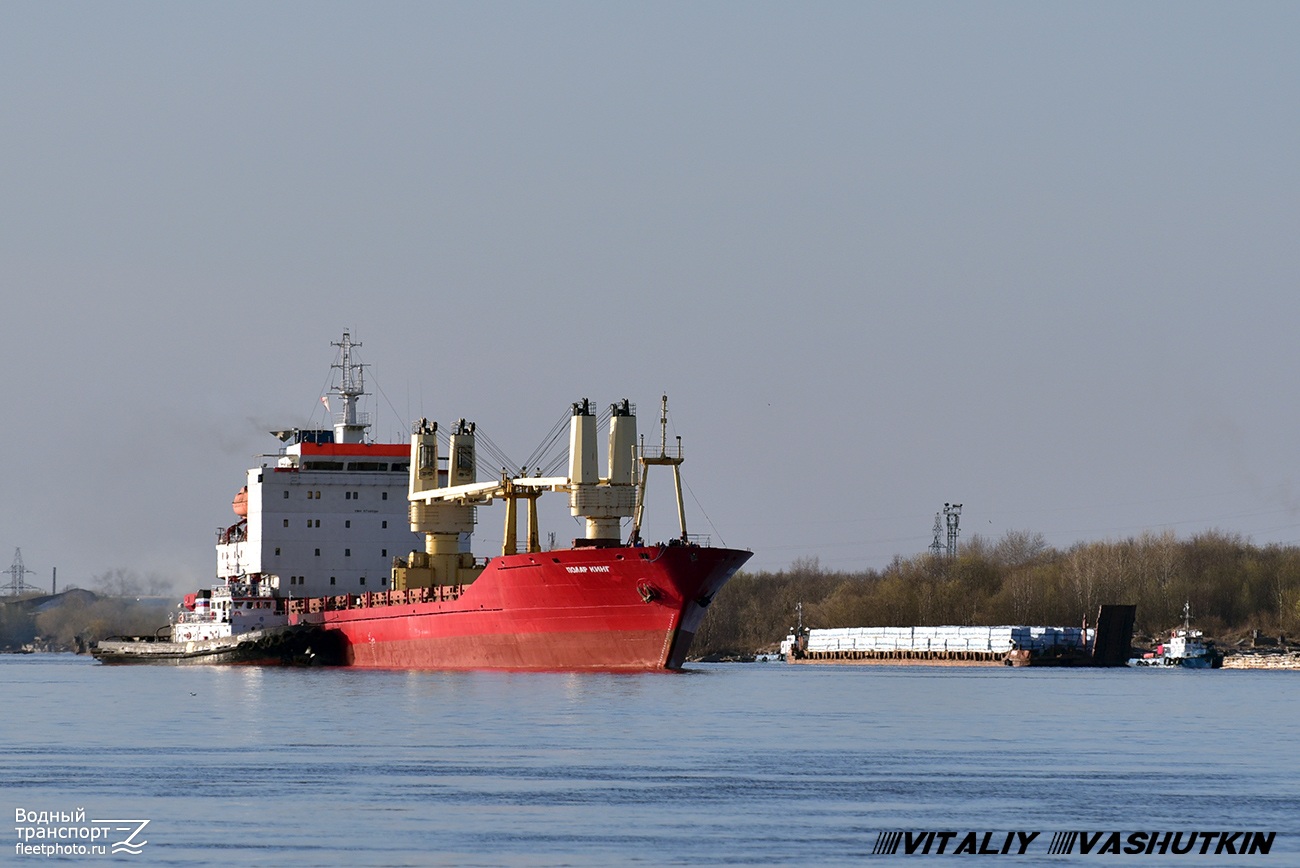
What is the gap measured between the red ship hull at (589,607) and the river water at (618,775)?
454cm

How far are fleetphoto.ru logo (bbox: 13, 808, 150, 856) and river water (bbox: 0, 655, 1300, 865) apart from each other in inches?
3.6

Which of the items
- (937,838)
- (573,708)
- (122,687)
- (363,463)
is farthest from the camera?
(363,463)

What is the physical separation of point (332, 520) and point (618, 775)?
52520mm

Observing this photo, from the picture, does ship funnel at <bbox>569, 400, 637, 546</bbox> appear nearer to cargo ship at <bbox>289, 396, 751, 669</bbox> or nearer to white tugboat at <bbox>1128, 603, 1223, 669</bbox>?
cargo ship at <bbox>289, 396, 751, 669</bbox>

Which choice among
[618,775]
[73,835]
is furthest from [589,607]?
[73,835]

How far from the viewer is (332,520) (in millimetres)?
80000

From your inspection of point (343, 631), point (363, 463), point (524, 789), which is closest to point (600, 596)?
point (343, 631)

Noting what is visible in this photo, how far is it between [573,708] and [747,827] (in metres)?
19.6

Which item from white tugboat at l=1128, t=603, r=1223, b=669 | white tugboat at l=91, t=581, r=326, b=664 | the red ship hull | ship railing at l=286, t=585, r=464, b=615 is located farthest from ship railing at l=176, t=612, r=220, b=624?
white tugboat at l=1128, t=603, r=1223, b=669

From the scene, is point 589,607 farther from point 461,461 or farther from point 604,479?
point 461,461

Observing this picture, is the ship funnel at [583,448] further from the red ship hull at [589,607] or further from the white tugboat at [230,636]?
the white tugboat at [230,636]

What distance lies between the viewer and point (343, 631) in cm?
7394

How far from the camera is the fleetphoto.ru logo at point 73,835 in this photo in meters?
22.0

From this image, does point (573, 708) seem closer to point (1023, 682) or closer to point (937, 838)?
point (937, 838)
